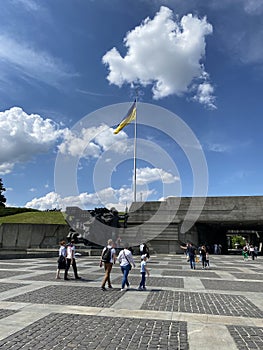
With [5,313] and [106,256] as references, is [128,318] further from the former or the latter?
[106,256]

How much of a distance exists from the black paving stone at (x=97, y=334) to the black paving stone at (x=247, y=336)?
0.89 metres

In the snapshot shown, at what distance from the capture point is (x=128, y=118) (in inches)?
1742

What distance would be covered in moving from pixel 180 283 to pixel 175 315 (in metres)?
5.63

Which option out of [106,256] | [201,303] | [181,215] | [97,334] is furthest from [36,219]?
[97,334]

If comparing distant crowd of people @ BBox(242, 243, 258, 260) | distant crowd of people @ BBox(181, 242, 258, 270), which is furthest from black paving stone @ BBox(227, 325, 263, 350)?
distant crowd of people @ BBox(242, 243, 258, 260)

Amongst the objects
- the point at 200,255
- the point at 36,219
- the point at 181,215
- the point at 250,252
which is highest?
the point at 181,215

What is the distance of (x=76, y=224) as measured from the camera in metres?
33.0

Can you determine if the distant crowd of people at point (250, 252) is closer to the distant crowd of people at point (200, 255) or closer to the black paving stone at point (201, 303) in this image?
the distant crowd of people at point (200, 255)

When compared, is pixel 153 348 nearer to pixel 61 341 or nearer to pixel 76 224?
pixel 61 341

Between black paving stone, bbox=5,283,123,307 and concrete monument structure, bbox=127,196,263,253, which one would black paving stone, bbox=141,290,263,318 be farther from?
concrete monument structure, bbox=127,196,263,253

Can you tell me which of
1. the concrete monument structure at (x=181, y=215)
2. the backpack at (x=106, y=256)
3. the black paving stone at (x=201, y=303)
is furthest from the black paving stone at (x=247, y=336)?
the concrete monument structure at (x=181, y=215)

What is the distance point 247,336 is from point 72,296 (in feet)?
17.0

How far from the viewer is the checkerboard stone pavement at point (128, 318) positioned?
5121 millimetres

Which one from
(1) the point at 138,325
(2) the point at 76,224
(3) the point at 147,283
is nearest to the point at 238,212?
(2) the point at 76,224
